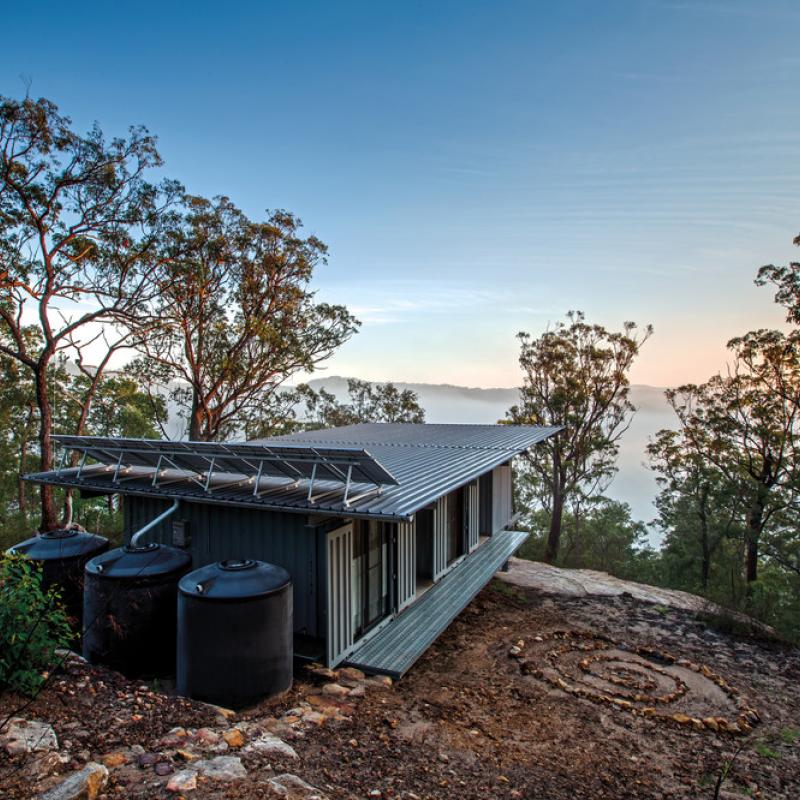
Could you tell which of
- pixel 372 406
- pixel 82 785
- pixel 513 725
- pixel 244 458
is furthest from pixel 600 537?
pixel 82 785

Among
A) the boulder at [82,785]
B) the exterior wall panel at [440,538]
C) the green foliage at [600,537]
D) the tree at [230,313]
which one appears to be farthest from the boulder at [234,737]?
the green foliage at [600,537]

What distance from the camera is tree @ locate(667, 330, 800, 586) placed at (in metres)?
16.3

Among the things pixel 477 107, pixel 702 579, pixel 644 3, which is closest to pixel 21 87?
pixel 477 107

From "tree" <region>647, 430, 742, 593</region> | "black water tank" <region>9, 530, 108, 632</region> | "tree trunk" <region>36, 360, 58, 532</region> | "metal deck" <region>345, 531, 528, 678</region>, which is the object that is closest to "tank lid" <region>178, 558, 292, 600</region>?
"metal deck" <region>345, 531, 528, 678</region>

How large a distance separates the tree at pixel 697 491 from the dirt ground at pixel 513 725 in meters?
11.1

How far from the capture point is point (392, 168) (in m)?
18.6

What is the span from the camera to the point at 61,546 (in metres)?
7.38

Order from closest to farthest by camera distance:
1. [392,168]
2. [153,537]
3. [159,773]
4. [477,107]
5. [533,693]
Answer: [159,773], [533,693], [153,537], [477,107], [392,168]

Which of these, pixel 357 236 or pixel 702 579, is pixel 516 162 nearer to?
pixel 357 236

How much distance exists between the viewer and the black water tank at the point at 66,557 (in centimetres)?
728

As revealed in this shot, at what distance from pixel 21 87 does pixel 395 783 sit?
17480mm

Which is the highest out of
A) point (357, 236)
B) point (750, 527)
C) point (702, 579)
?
point (357, 236)

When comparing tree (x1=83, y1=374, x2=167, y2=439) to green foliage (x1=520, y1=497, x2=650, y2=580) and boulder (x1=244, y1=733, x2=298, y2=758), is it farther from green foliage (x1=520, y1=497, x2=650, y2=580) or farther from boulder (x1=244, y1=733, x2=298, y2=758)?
boulder (x1=244, y1=733, x2=298, y2=758)

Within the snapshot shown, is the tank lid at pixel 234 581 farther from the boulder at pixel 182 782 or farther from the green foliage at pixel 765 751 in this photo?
the green foliage at pixel 765 751
